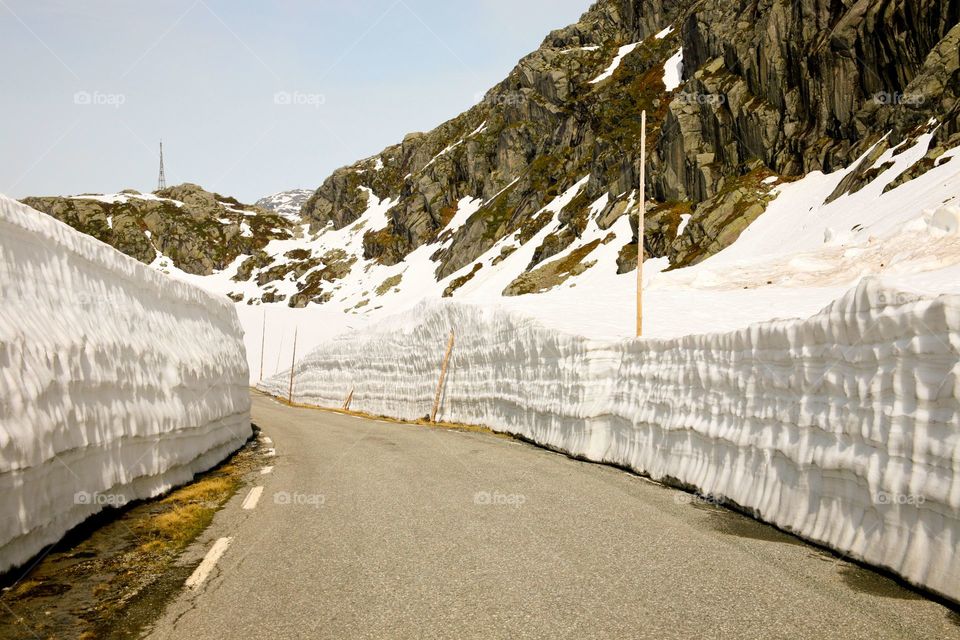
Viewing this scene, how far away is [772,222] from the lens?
54719mm

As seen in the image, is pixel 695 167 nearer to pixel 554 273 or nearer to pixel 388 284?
pixel 554 273

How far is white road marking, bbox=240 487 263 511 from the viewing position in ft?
A: 28.6

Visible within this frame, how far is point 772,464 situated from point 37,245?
26.5 ft

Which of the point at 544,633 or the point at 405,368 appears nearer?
the point at 544,633

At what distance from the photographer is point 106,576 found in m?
5.82

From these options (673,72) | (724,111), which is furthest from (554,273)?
(673,72)

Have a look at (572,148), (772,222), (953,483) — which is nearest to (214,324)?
(953,483)

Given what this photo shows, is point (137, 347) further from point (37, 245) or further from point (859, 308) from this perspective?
point (859, 308)

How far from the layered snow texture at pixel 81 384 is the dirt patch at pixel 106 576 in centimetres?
21

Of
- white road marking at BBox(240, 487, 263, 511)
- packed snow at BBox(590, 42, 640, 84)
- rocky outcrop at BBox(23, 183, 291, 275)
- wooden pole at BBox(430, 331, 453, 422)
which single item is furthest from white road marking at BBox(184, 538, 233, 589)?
rocky outcrop at BBox(23, 183, 291, 275)

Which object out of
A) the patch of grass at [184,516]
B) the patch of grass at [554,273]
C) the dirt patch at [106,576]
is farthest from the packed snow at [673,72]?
the dirt patch at [106,576]

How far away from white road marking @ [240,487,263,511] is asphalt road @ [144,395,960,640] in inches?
2.6

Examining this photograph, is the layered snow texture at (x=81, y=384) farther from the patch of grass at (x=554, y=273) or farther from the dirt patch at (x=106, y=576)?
the patch of grass at (x=554, y=273)

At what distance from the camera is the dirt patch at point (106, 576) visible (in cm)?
477
